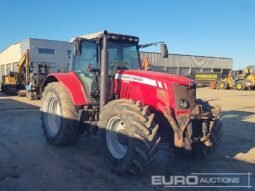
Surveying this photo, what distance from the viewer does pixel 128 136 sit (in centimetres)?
476

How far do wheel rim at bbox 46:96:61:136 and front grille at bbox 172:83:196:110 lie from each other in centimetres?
301

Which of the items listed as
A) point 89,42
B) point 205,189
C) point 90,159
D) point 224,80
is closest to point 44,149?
point 90,159

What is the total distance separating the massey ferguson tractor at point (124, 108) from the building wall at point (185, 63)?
1346 inches

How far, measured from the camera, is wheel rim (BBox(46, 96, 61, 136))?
23.4 feet

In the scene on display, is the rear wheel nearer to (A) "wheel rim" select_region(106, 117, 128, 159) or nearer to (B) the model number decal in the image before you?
→ (B) the model number decal

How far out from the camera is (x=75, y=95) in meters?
6.43

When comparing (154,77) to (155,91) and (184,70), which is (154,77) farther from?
(184,70)

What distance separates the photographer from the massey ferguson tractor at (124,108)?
4723 mm

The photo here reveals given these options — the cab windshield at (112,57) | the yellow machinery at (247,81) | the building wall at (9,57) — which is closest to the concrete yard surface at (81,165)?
the cab windshield at (112,57)

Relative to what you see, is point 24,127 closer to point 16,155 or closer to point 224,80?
point 16,155

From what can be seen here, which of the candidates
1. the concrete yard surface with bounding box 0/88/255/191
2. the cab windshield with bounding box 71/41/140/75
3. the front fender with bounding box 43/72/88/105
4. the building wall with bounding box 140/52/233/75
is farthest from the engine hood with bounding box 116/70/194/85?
the building wall with bounding box 140/52/233/75

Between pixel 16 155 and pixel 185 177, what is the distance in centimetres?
335

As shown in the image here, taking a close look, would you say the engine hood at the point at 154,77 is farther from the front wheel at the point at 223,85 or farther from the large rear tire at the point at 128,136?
the front wheel at the point at 223,85

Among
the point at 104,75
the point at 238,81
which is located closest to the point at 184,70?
the point at 238,81
